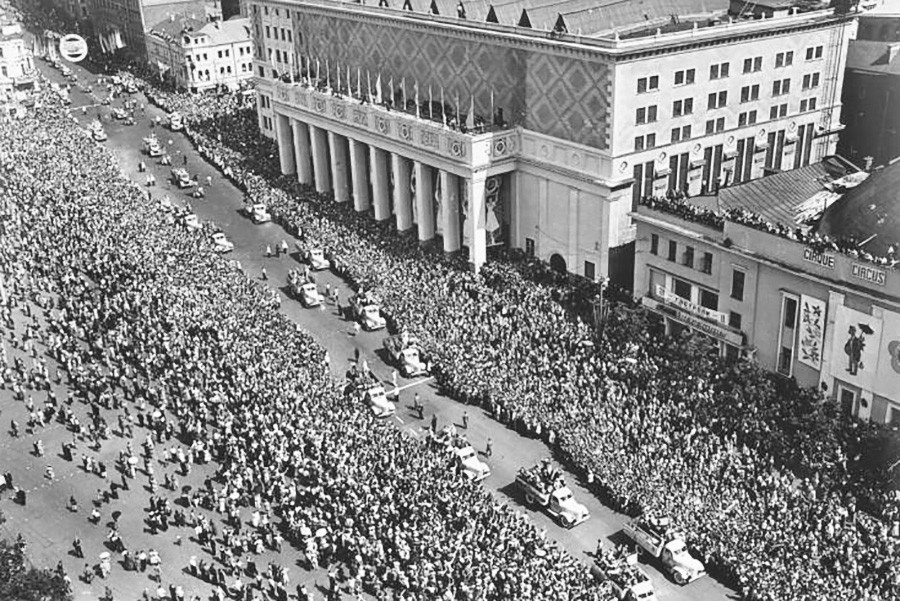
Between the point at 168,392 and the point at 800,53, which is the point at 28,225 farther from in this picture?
the point at 800,53

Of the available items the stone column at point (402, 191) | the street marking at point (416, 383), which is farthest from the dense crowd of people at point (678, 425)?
the stone column at point (402, 191)

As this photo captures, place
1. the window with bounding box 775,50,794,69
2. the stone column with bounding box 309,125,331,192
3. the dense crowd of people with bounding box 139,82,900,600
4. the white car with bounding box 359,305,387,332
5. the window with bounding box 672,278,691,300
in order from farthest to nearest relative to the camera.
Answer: the stone column with bounding box 309,125,331,192, the window with bounding box 775,50,794,69, the white car with bounding box 359,305,387,332, the window with bounding box 672,278,691,300, the dense crowd of people with bounding box 139,82,900,600

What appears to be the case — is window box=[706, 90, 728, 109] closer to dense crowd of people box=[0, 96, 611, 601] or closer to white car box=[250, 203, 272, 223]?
dense crowd of people box=[0, 96, 611, 601]

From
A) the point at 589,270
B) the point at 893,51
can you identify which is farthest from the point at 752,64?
the point at 589,270

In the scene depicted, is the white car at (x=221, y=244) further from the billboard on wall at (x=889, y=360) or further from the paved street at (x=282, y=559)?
the billboard on wall at (x=889, y=360)

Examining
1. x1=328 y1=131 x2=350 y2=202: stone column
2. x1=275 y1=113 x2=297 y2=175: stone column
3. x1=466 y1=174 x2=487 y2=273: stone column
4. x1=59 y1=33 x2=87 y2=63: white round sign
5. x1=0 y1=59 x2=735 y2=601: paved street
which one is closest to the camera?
x1=0 y1=59 x2=735 y2=601: paved street

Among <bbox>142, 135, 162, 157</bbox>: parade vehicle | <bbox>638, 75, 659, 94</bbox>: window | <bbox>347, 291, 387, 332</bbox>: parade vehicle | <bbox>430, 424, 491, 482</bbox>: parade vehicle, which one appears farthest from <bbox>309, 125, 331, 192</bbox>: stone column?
<bbox>430, 424, 491, 482</bbox>: parade vehicle

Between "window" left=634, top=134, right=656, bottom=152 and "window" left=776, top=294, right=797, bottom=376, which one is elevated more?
"window" left=634, top=134, right=656, bottom=152
